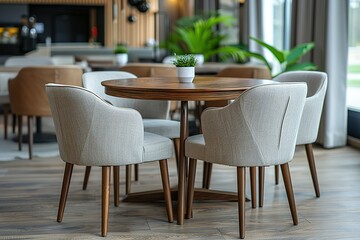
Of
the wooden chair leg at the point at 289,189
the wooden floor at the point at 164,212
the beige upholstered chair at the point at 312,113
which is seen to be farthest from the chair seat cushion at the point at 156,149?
the beige upholstered chair at the point at 312,113

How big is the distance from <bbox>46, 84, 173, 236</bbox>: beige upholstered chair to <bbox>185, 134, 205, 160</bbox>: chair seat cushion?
8.8 inches

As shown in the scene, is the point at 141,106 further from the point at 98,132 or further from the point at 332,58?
the point at 332,58

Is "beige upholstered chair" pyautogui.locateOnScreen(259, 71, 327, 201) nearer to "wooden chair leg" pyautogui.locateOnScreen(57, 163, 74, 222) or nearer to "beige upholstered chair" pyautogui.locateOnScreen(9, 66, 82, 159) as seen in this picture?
"wooden chair leg" pyautogui.locateOnScreen(57, 163, 74, 222)

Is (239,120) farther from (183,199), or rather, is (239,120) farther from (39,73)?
(39,73)

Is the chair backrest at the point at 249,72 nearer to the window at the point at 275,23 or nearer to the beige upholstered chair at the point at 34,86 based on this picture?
the beige upholstered chair at the point at 34,86

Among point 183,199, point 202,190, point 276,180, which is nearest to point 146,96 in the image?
point 183,199

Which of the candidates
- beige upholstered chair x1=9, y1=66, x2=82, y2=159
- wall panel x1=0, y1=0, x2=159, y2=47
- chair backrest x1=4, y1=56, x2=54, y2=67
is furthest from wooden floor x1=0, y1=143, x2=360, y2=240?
wall panel x1=0, y1=0, x2=159, y2=47

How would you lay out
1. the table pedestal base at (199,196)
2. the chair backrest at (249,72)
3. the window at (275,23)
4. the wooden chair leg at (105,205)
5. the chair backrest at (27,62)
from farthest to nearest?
the window at (275,23) → the chair backrest at (27,62) → the chair backrest at (249,72) → the table pedestal base at (199,196) → the wooden chair leg at (105,205)

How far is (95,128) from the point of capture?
3375 millimetres

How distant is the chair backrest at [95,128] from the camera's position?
11.0 ft

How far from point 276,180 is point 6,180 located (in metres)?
2.04

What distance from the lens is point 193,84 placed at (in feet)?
12.5

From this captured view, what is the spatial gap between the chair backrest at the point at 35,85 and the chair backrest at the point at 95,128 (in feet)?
7.38

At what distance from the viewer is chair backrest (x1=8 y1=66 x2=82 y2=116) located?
18.6 ft
